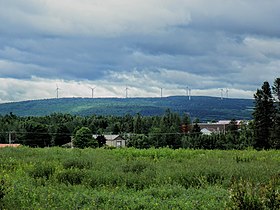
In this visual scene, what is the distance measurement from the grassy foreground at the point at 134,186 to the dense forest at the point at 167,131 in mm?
25618

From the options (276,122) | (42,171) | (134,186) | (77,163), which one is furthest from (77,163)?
(276,122)

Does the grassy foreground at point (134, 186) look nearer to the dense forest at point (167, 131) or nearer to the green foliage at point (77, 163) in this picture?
the green foliage at point (77, 163)

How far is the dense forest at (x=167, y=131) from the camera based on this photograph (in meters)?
56.1

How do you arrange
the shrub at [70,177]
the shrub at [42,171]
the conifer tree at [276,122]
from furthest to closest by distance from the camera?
the conifer tree at [276,122]
the shrub at [42,171]
the shrub at [70,177]

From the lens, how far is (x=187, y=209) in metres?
8.66

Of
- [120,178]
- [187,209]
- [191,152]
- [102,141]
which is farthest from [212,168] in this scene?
[102,141]

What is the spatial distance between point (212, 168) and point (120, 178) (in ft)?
9.58

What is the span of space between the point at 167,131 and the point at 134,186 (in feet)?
271

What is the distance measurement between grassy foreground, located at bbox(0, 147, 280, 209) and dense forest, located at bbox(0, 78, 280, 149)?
2562cm

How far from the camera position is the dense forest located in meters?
56.1

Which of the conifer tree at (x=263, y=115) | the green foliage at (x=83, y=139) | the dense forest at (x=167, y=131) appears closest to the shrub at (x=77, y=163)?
the dense forest at (x=167, y=131)

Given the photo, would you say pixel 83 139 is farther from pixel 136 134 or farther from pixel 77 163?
pixel 77 163

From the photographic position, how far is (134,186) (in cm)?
1209

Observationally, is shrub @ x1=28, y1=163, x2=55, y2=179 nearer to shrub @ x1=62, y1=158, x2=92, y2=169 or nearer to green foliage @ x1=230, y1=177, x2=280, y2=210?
shrub @ x1=62, y1=158, x2=92, y2=169
